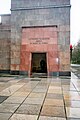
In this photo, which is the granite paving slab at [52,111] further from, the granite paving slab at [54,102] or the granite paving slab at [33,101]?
the granite paving slab at [33,101]

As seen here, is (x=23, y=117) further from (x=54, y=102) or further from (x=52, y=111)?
(x=54, y=102)

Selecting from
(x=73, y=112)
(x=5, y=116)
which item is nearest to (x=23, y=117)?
(x=5, y=116)

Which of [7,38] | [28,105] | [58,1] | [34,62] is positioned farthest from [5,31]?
[28,105]

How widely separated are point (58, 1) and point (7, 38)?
20.0 feet

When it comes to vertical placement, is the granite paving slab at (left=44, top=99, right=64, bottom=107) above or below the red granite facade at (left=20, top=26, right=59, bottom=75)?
below

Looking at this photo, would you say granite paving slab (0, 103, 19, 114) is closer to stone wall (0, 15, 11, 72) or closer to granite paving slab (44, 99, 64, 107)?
granite paving slab (44, 99, 64, 107)

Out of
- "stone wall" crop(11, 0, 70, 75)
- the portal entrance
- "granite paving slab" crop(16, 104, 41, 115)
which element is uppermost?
"stone wall" crop(11, 0, 70, 75)

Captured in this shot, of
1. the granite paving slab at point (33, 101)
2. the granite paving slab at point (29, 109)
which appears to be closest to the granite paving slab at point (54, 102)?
the granite paving slab at point (33, 101)

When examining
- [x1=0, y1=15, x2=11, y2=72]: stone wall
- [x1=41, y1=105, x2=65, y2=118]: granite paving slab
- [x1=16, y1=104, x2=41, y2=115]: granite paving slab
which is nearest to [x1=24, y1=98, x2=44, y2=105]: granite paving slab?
[x1=16, y1=104, x2=41, y2=115]: granite paving slab

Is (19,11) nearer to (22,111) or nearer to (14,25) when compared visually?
(14,25)

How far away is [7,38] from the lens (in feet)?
57.4

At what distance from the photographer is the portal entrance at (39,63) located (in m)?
17.9

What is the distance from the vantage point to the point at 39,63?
18.9 meters

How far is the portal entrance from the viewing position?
706 inches
